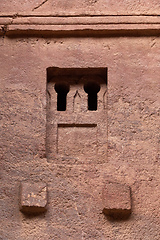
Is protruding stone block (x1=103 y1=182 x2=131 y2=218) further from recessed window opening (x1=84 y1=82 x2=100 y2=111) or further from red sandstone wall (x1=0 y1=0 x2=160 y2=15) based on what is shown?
red sandstone wall (x1=0 y1=0 x2=160 y2=15)

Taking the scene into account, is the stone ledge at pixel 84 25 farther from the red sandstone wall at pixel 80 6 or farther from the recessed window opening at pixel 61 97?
the recessed window opening at pixel 61 97

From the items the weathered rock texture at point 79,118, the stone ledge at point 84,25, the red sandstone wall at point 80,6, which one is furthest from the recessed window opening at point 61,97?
the red sandstone wall at point 80,6

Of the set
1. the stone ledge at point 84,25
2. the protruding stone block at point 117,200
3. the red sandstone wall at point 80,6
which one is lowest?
the protruding stone block at point 117,200

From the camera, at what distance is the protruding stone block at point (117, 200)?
127 inches

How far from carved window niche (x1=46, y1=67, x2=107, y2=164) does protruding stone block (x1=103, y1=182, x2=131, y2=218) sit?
0.29m

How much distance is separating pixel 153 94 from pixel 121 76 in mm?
299

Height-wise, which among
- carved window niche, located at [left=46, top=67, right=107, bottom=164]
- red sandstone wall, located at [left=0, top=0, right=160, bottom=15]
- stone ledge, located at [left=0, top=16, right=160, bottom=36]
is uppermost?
red sandstone wall, located at [left=0, top=0, right=160, bottom=15]

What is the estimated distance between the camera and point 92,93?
12.6ft

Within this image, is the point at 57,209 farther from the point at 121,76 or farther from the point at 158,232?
the point at 121,76

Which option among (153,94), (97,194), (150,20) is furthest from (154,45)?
(97,194)

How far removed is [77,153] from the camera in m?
3.54

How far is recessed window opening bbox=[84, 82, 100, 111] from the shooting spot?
3795 millimetres

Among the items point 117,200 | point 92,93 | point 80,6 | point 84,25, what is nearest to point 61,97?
point 92,93

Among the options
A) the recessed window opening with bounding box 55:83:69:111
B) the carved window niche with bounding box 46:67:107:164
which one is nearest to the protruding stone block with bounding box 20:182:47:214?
the carved window niche with bounding box 46:67:107:164
